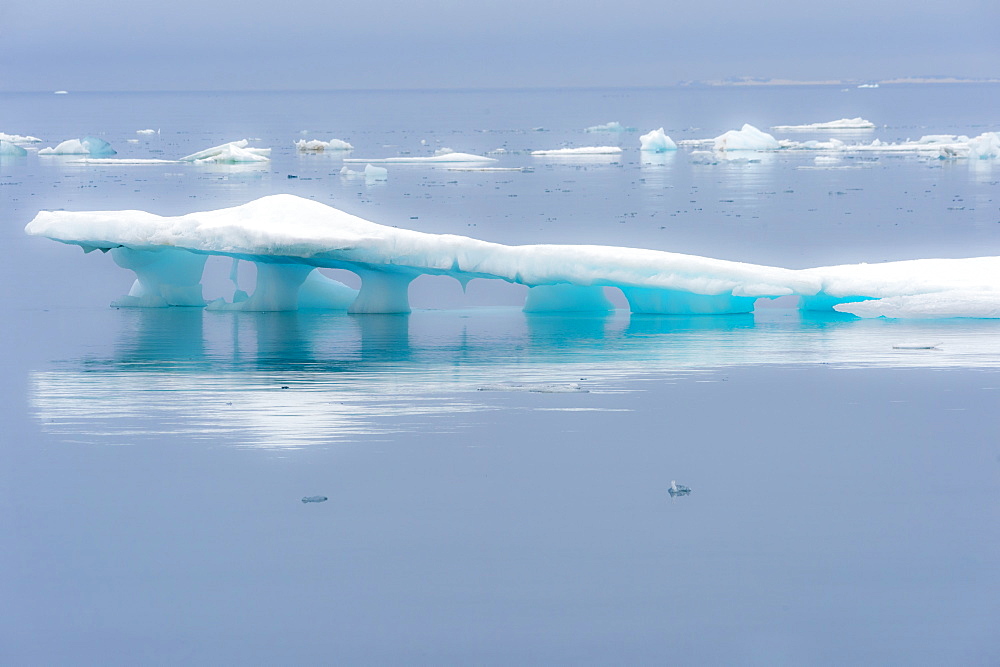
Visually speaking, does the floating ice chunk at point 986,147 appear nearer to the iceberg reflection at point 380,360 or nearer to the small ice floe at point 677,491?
the iceberg reflection at point 380,360

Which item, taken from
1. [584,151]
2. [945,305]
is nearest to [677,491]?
[945,305]

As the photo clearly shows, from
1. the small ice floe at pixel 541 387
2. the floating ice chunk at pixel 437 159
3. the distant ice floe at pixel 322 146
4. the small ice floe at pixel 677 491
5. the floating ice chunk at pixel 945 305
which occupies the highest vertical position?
the distant ice floe at pixel 322 146

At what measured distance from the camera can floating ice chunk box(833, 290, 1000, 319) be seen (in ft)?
43.9

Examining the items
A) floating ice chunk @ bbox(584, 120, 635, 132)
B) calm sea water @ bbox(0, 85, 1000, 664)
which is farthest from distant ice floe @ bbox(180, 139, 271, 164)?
calm sea water @ bbox(0, 85, 1000, 664)

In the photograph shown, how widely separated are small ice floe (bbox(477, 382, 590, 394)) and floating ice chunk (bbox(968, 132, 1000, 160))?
110 feet

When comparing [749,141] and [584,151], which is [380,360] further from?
[584,151]

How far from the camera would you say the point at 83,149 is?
50.8 m

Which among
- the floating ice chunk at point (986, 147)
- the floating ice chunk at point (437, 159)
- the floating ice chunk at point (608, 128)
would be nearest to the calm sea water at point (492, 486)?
the floating ice chunk at point (437, 159)

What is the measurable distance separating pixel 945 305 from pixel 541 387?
5.03m

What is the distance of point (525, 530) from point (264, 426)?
251 centimetres

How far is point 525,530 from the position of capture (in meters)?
7.09

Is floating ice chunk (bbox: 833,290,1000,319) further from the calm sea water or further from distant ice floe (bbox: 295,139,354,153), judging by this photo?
distant ice floe (bbox: 295,139,354,153)

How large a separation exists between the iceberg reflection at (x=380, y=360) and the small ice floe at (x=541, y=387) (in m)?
0.06

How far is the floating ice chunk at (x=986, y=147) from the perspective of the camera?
4075 cm
